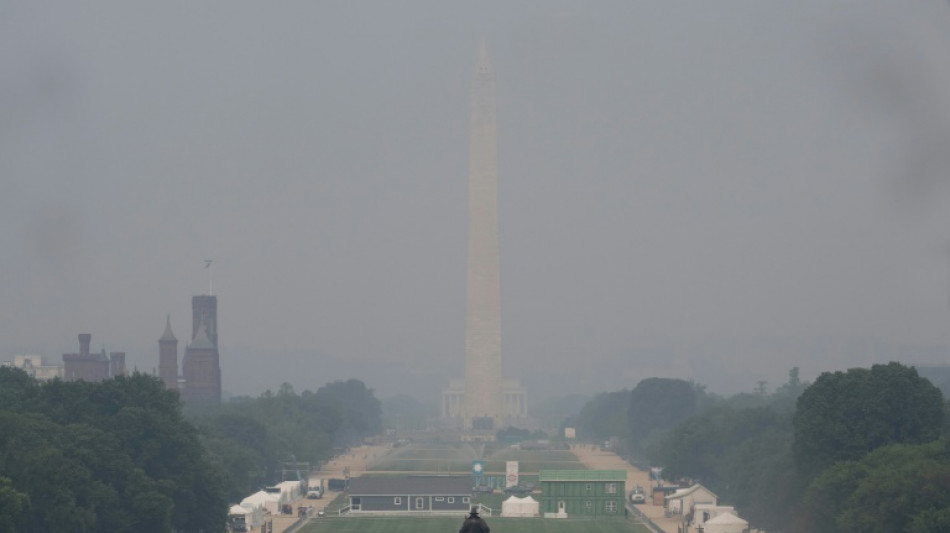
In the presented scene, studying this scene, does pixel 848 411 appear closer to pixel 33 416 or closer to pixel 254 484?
pixel 33 416

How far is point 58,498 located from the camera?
66000 mm

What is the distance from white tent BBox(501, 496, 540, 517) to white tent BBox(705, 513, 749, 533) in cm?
1363

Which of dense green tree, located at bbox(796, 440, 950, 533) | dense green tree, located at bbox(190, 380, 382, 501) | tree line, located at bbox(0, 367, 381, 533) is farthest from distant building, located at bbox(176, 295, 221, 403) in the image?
dense green tree, located at bbox(796, 440, 950, 533)

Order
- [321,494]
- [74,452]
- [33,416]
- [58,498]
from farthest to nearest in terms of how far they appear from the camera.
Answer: [321,494] → [33,416] → [74,452] → [58,498]

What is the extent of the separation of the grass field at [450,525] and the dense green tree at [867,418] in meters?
10.3

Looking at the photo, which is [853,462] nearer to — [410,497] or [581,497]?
[581,497]

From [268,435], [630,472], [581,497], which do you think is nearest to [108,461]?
[581,497]

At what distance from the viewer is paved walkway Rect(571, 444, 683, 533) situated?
93.9 metres

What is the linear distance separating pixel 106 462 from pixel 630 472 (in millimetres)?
69244

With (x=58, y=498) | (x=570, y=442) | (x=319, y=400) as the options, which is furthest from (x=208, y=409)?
(x=58, y=498)

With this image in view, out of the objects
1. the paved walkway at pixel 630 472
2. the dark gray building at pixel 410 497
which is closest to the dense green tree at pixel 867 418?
the paved walkway at pixel 630 472

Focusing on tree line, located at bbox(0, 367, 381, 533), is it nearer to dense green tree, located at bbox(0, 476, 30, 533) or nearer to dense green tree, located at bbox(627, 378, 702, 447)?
dense green tree, located at bbox(0, 476, 30, 533)

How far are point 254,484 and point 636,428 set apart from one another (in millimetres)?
73522

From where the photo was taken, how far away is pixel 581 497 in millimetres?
99562
